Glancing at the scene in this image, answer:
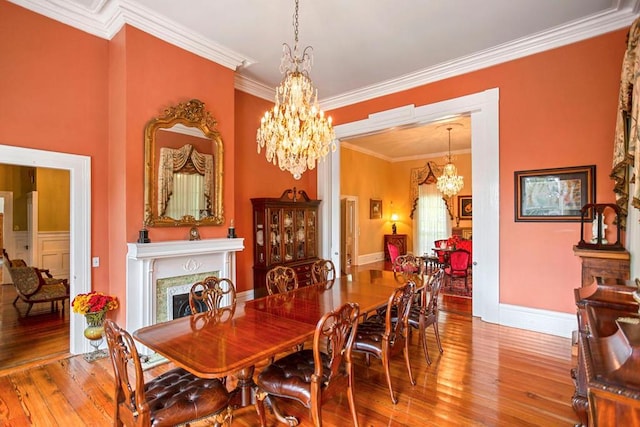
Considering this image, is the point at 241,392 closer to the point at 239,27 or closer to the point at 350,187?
the point at 239,27

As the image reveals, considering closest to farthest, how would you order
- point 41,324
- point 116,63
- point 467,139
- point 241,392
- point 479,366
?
point 241,392
point 479,366
point 116,63
point 41,324
point 467,139

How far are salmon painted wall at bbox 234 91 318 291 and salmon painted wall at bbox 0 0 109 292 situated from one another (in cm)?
187

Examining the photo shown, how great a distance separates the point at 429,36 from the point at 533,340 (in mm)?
3951

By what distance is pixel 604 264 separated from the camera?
124 inches

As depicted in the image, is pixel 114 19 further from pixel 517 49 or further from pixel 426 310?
pixel 517 49

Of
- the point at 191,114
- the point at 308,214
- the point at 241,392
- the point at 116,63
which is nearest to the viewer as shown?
the point at 241,392

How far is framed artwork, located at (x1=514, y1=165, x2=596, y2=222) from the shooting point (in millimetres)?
3713

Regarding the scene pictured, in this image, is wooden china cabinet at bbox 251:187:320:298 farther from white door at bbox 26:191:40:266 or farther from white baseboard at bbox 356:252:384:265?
white door at bbox 26:191:40:266

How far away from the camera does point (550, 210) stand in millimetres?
3957

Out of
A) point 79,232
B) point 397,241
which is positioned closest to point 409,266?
point 79,232

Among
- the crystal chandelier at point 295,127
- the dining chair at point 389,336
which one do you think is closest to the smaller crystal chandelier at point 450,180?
the crystal chandelier at point 295,127

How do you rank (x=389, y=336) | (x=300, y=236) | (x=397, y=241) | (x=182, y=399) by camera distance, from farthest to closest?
(x=397, y=241)
(x=300, y=236)
(x=389, y=336)
(x=182, y=399)

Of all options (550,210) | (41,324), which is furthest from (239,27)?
(41,324)

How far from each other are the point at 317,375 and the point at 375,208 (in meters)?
8.69
